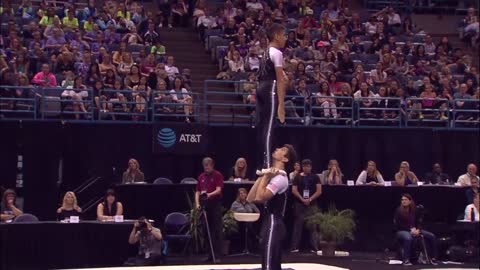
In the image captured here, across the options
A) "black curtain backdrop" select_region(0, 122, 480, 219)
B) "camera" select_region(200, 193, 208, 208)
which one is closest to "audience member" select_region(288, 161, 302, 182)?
"black curtain backdrop" select_region(0, 122, 480, 219)

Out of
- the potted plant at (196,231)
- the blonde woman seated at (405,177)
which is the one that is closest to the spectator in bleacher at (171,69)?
the potted plant at (196,231)

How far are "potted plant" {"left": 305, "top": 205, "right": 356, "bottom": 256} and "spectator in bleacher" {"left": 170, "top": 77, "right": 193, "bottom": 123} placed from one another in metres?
3.54

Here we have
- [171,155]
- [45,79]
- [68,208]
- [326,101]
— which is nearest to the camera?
[68,208]

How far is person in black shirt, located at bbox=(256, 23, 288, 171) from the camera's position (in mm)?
9438

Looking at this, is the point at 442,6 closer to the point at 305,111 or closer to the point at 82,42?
the point at 305,111

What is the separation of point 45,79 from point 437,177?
791 cm

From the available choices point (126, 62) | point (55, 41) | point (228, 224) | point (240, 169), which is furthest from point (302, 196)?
point (55, 41)

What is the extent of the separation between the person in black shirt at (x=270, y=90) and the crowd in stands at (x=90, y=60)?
29.5 feet

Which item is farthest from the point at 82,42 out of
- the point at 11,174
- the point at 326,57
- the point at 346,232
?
the point at 346,232

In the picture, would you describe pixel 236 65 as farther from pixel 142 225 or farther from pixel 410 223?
pixel 142 225

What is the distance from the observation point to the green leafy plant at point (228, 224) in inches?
666

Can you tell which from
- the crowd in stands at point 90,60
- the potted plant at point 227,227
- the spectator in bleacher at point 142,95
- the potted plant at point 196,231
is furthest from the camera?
the spectator in bleacher at point 142,95

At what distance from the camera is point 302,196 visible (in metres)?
17.6

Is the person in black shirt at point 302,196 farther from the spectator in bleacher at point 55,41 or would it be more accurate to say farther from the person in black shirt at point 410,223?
the spectator in bleacher at point 55,41
